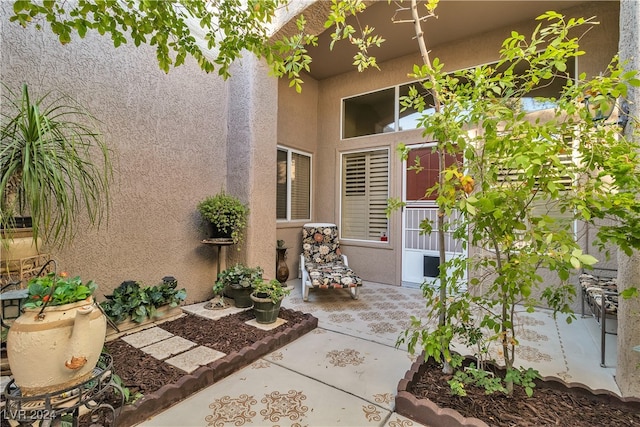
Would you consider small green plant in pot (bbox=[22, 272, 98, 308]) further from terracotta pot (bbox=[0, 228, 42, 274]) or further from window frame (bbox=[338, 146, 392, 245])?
window frame (bbox=[338, 146, 392, 245])

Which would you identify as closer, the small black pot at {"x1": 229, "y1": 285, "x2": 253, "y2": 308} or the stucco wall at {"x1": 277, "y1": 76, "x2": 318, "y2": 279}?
the small black pot at {"x1": 229, "y1": 285, "x2": 253, "y2": 308}

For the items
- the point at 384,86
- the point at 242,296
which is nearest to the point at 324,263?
the point at 242,296

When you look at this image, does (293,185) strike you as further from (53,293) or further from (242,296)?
(53,293)

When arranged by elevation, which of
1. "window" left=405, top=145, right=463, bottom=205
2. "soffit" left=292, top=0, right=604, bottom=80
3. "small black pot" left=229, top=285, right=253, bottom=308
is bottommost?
"small black pot" left=229, top=285, right=253, bottom=308

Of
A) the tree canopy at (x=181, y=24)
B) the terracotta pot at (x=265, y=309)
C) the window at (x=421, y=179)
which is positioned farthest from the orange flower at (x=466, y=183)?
the window at (x=421, y=179)

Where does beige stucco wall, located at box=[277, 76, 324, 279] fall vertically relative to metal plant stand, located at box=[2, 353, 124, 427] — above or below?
above

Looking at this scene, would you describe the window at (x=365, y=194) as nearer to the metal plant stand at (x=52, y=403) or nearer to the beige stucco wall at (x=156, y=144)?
the beige stucco wall at (x=156, y=144)

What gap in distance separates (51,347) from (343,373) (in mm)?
1702

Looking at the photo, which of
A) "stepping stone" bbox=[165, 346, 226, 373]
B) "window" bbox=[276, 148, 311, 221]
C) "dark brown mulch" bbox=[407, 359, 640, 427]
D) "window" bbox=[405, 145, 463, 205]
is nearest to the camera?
"dark brown mulch" bbox=[407, 359, 640, 427]

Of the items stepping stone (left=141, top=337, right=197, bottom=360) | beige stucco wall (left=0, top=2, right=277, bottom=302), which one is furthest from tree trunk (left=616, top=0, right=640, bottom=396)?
beige stucco wall (left=0, top=2, right=277, bottom=302)

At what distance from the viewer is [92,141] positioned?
260cm

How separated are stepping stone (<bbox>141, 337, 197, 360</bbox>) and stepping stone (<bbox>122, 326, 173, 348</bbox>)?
0.23 feet

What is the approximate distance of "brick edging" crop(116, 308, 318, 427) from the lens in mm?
1580

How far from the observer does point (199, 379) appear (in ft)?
6.16
